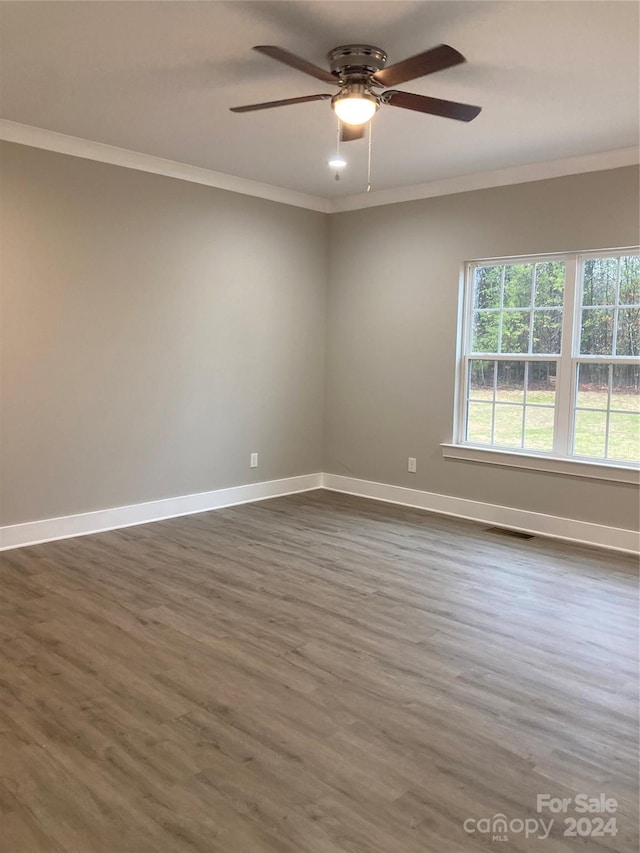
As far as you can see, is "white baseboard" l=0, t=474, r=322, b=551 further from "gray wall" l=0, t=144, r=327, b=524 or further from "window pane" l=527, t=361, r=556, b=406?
"window pane" l=527, t=361, r=556, b=406

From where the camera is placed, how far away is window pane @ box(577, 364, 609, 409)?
454cm

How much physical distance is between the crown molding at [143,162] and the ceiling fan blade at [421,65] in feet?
7.79

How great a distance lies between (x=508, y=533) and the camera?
484cm

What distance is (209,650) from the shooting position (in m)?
2.92

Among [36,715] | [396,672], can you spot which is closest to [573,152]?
[396,672]

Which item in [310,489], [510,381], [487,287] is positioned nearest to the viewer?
[510,381]

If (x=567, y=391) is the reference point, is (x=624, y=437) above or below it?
below

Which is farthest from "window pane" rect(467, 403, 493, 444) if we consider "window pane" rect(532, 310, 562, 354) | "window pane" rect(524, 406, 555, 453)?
"window pane" rect(532, 310, 562, 354)

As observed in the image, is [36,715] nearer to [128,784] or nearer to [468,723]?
[128,784]

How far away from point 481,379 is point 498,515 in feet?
3.46

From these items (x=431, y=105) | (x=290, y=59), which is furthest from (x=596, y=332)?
(x=290, y=59)

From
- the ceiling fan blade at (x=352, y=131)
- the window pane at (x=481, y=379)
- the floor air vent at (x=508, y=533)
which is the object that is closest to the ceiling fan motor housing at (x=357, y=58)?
the ceiling fan blade at (x=352, y=131)

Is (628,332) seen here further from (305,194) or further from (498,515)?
(305,194)

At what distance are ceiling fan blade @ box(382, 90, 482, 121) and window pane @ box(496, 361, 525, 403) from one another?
238 cm
